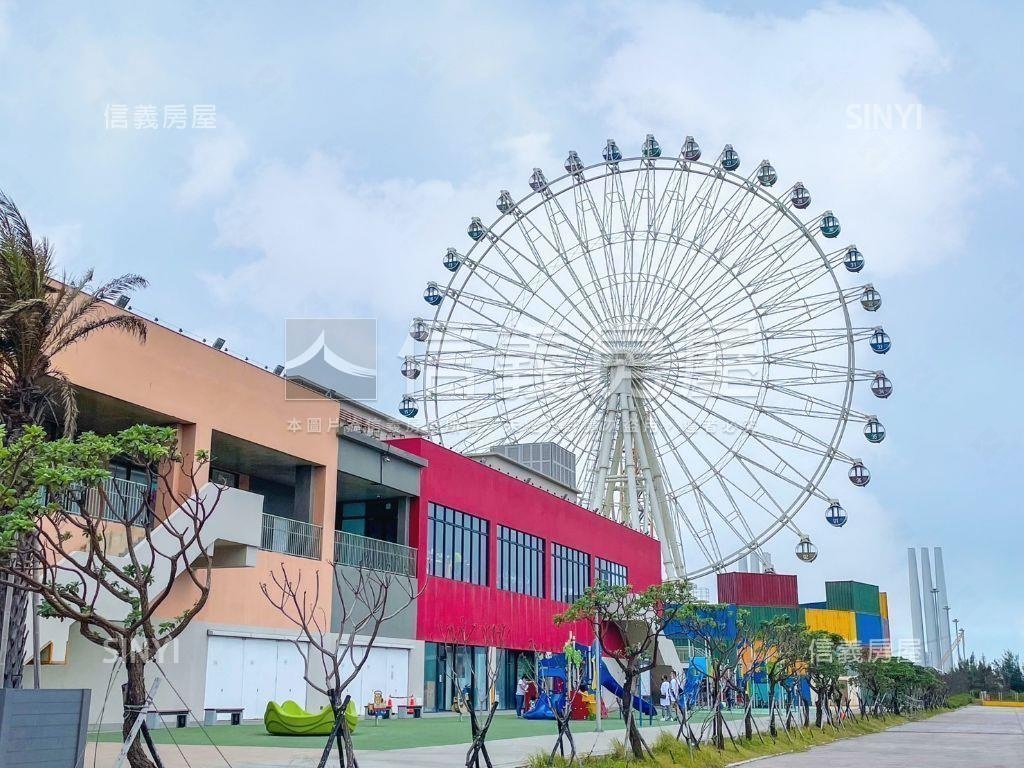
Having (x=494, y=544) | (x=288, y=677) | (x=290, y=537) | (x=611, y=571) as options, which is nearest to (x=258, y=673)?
(x=288, y=677)

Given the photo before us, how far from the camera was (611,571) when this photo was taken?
2092 inches

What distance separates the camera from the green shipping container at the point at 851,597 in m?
101

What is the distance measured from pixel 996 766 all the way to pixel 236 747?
16.5m

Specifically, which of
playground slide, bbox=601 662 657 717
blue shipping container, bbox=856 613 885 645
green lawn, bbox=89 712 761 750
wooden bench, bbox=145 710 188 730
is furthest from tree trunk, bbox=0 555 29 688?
blue shipping container, bbox=856 613 885 645

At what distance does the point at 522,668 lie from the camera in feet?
141

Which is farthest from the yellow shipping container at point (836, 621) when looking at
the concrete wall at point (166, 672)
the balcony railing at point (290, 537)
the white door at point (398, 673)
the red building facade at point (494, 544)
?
the concrete wall at point (166, 672)

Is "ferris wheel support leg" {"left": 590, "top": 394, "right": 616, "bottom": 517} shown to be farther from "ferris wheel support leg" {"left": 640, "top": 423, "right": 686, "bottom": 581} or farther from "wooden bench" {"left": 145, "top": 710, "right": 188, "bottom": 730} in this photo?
"wooden bench" {"left": 145, "top": 710, "right": 188, "bottom": 730}

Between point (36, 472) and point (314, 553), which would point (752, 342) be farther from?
point (36, 472)

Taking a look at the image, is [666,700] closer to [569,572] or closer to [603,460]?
[569,572]

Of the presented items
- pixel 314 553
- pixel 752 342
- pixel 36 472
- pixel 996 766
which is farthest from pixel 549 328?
pixel 36 472

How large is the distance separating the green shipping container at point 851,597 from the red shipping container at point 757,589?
9253mm

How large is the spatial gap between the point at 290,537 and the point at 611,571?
85.4ft

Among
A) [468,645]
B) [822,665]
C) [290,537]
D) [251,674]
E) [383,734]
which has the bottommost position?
[383,734]

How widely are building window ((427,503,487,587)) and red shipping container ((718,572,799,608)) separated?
57.6 meters
